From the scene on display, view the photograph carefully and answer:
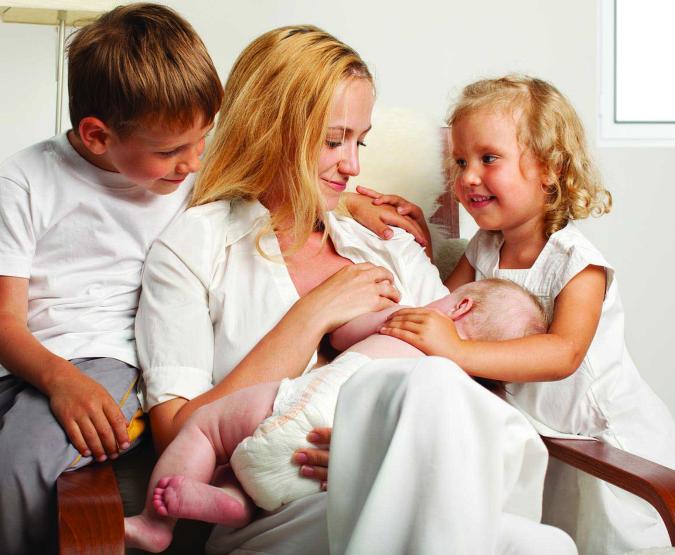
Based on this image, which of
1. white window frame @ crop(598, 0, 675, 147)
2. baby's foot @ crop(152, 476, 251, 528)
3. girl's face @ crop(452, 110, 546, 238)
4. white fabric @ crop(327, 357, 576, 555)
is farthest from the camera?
white window frame @ crop(598, 0, 675, 147)

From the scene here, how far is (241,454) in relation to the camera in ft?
4.36

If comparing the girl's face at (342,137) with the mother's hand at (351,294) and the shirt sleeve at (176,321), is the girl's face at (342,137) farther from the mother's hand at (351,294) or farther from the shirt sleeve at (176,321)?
the shirt sleeve at (176,321)

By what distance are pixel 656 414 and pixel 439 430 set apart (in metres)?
0.91

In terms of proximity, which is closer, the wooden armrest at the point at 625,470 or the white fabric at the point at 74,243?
the wooden armrest at the point at 625,470

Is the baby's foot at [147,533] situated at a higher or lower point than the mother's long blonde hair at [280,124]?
lower

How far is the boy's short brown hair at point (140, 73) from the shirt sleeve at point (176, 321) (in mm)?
254

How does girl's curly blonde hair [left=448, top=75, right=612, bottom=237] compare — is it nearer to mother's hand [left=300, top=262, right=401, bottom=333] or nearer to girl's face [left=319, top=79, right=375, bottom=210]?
girl's face [left=319, top=79, right=375, bottom=210]

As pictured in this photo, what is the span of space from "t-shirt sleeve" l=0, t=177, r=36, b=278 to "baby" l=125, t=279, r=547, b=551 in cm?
45

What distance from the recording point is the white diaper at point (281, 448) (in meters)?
1.32

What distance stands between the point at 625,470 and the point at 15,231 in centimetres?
111

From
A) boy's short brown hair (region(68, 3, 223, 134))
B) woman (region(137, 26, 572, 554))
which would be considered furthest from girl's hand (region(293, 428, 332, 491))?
boy's short brown hair (region(68, 3, 223, 134))

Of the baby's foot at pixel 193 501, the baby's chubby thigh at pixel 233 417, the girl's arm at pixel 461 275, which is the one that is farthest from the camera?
the girl's arm at pixel 461 275

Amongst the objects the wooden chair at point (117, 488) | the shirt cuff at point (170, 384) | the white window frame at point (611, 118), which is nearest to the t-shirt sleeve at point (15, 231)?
the shirt cuff at point (170, 384)

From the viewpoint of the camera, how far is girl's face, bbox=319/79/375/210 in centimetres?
177
